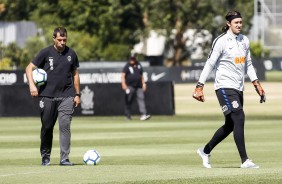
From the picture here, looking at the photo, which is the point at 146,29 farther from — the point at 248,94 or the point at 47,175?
the point at 47,175

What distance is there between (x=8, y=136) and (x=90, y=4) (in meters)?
60.8

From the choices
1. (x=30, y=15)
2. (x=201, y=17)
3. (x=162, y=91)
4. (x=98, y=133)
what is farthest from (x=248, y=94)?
(x=30, y=15)

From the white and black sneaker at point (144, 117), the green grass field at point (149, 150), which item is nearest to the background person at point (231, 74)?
the green grass field at point (149, 150)

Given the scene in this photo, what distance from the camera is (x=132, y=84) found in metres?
34.7

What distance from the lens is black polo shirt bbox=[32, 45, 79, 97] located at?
54.9ft

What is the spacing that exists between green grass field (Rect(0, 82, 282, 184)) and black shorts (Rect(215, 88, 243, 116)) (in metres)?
0.86

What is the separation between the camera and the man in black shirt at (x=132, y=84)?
34562 millimetres

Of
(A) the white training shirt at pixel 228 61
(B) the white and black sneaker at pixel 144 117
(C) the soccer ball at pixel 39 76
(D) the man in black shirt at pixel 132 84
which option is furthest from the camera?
(D) the man in black shirt at pixel 132 84

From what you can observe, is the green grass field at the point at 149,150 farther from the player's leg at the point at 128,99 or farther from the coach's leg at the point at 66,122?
the player's leg at the point at 128,99

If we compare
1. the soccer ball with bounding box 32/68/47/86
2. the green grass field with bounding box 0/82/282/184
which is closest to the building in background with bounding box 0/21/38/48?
the green grass field with bounding box 0/82/282/184

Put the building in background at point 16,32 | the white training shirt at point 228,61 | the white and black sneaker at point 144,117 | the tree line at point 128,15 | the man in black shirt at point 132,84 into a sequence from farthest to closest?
the tree line at point 128,15
the building in background at point 16,32
the man in black shirt at point 132,84
the white and black sneaker at point 144,117
the white training shirt at point 228,61

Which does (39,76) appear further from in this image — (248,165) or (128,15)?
(128,15)

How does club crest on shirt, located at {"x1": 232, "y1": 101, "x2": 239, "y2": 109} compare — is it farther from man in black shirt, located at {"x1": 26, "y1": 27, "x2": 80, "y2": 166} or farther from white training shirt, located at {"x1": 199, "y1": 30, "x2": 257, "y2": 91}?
man in black shirt, located at {"x1": 26, "y1": 27, "x2": 80, "y2": 166}

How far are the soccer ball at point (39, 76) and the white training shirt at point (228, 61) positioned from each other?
2.55m
